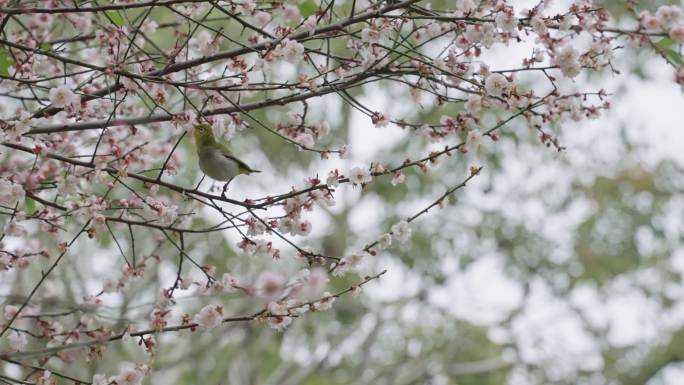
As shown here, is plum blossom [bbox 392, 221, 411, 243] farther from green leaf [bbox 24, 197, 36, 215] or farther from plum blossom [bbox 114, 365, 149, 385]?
green leaf [bbox 24, 197, 36, 215]

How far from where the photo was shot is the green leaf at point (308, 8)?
9.93 feet

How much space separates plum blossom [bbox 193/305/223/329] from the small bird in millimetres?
607

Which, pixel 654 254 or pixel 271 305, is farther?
pixel 654 254

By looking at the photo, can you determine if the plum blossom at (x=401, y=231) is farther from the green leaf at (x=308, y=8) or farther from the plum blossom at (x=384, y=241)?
the green leaf at (x=308, y=8)

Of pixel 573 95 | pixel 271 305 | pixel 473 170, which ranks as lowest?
pixel 271 305

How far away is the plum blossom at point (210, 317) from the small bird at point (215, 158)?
607 mm

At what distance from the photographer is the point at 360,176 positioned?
109 inches

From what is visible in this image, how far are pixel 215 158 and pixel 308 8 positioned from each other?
66cm

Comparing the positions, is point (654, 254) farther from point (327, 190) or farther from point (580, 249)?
point (327, 190)

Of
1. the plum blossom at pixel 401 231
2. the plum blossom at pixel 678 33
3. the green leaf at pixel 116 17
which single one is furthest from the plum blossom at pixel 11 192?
the plum blossom at pixel 678 33

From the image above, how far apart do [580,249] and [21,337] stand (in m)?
7.12

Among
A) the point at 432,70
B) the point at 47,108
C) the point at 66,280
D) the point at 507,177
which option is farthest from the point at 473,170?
the point at 507,177

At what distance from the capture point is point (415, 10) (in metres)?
2.81

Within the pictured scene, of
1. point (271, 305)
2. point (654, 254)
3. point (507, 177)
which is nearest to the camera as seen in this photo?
point (271, 305)
